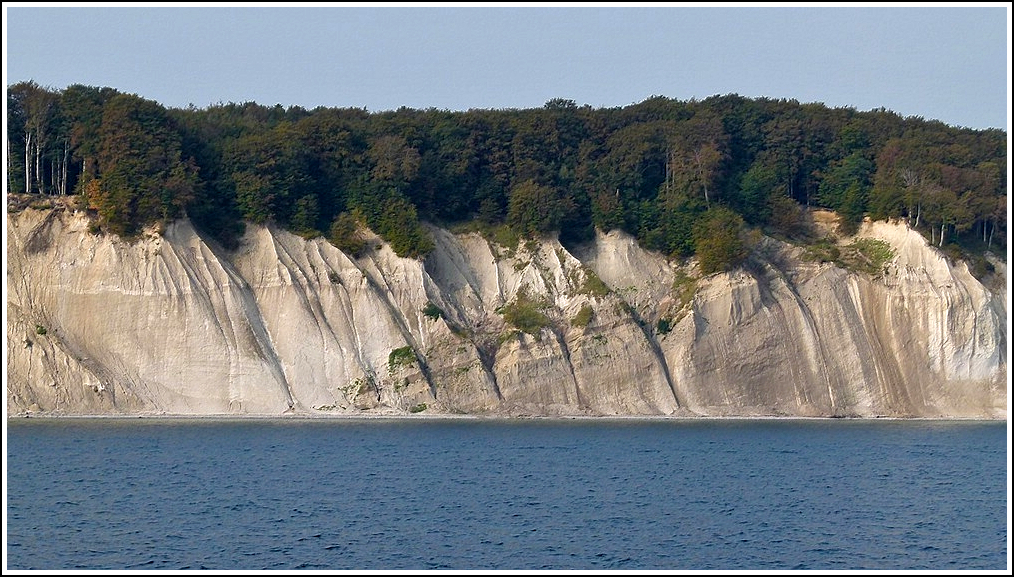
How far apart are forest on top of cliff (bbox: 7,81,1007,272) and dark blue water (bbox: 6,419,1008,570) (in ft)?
42.9

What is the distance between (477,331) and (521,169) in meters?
10.7

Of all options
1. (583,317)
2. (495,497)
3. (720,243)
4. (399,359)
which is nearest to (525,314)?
(583,317)

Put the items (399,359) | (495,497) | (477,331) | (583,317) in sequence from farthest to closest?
1. (477,331)
2. (583,317)
3. (399,359)
4. (495,497)

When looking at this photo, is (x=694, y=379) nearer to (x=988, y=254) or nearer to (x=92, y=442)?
(x=988, y=254)

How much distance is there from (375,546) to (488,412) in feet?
106

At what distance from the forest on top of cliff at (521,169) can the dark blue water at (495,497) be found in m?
13.1

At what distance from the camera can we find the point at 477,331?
72062 mm

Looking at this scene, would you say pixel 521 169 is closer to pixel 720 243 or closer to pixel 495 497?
pixel 720 243

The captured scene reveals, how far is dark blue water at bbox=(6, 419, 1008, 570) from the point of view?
118 feet

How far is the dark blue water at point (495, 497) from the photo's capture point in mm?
35938

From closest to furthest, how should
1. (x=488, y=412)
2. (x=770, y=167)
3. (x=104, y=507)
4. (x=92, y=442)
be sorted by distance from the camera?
1. (x=104, y=507)
2. (x=92, y=442)
3. (x=488, y=412)
4. (x=770, y=167)

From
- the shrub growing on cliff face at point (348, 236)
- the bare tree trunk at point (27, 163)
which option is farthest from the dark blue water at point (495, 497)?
the bare tree trunk at point (27, 163)

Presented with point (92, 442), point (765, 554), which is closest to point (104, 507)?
point (92, 442)

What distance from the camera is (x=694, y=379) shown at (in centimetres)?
7100
